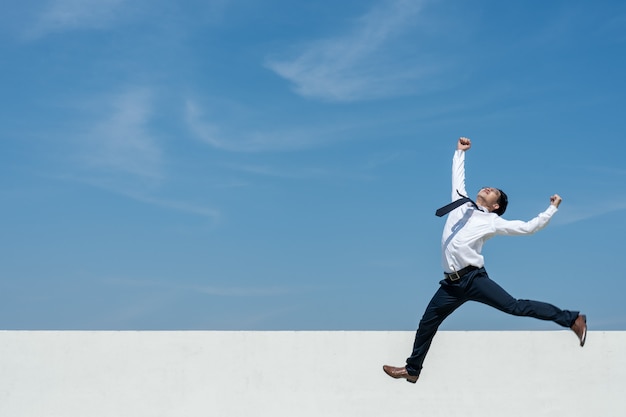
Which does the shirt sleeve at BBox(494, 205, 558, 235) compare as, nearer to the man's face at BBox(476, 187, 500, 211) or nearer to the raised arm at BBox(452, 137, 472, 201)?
the man's face at BBox(476, 187, 500, 211)

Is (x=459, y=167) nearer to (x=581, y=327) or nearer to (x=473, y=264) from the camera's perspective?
(x=473, y=264)

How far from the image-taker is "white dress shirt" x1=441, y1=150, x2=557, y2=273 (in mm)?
6508

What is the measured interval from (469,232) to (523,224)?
0.40m

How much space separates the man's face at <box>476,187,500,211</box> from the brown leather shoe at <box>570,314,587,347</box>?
108cm
